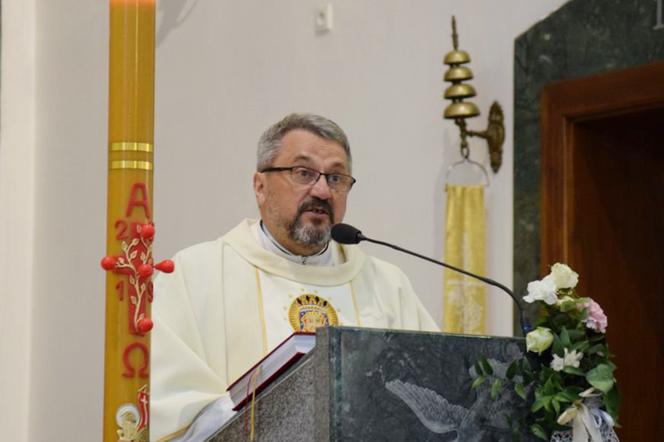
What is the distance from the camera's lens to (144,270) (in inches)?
111

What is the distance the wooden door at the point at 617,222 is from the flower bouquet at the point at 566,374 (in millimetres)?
2460

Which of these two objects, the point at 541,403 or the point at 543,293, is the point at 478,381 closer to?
the point at 541,403

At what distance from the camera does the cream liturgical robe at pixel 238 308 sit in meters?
3.98

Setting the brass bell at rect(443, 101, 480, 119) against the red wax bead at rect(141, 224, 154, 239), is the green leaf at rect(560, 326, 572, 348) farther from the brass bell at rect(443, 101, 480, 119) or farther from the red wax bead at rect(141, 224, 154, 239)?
the brass bell at rect(443, 101, 480, 119)

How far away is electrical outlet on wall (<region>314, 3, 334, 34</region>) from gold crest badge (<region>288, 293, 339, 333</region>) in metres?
2.88

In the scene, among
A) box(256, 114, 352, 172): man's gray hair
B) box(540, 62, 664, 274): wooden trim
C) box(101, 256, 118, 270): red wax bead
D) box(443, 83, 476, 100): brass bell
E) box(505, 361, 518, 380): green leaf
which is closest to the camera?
box(101, 256, 118, 270): red wax bead

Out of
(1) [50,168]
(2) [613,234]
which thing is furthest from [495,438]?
(1) [50,168]

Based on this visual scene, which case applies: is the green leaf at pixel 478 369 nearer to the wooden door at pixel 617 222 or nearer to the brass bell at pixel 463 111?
the wooden door at pixel 617 222

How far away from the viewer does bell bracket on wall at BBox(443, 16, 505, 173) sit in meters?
6.03

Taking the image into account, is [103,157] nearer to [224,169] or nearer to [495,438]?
[224,169]

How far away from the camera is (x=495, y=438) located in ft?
10.1

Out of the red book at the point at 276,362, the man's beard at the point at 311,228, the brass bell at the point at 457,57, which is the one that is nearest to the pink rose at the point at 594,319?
the red book at the point at 276,362

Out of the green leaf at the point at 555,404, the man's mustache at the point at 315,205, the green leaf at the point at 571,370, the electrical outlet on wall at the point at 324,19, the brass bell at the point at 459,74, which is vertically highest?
the electrical outlet on wall at the point at 324,19

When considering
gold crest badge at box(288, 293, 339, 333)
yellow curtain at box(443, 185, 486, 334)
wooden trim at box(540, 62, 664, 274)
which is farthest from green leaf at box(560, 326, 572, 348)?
yellow curtain at box(443, 185, 486, 334)
